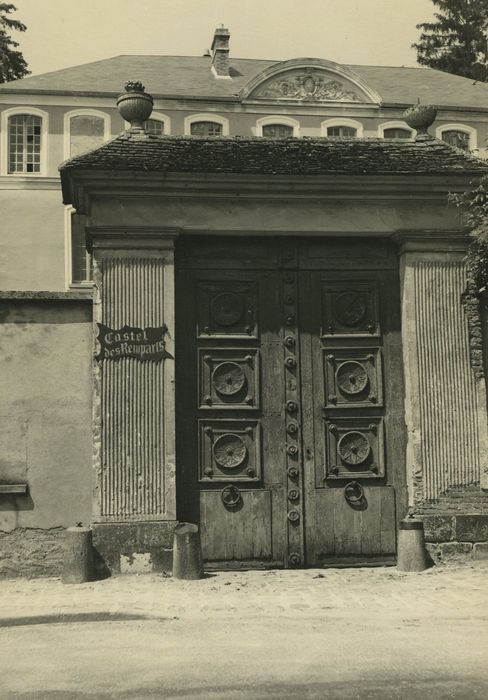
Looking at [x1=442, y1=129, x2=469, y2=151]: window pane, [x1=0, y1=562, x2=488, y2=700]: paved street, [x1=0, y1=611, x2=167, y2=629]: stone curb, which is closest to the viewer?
[x1=0, y1=562, x2=488, y2=700]: paved street

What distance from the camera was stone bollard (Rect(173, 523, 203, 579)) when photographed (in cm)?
849

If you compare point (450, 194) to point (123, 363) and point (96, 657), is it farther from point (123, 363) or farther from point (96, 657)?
point (96, 657)

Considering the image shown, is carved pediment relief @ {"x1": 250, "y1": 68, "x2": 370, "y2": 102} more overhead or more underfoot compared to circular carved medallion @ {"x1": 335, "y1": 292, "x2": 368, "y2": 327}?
more overhead

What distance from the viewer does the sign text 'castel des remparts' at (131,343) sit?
906cm

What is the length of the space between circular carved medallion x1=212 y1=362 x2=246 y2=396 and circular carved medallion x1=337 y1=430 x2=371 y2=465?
1.28m

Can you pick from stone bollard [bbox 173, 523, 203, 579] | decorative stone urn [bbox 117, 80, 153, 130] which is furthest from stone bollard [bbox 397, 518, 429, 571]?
decorative stone urn [bbox 117, 80, 153, 130]

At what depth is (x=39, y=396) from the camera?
9.09 meters

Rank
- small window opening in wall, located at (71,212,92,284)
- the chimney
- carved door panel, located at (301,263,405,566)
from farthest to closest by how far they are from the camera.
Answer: the chimney
small window opening in wall, located at (71,212,92,284)
carved door panel, located at (301,263,405,566)

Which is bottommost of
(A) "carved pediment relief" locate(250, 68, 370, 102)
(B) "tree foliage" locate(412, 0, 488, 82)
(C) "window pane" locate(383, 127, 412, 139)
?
(C) "window pane" locate(383, 127, 412, 139)

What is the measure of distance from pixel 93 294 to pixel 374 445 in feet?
11.3

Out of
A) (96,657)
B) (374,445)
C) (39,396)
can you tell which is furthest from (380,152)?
(96,657)

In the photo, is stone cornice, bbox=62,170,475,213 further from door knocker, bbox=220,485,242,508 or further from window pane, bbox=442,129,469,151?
window pane, bbox=442,129,469,151

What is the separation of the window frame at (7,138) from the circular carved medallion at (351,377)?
2374cm

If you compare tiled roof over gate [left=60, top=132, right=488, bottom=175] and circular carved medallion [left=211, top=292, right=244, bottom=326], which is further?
circular carved medallion [left=211, top=292, right=244, bottom=326]
